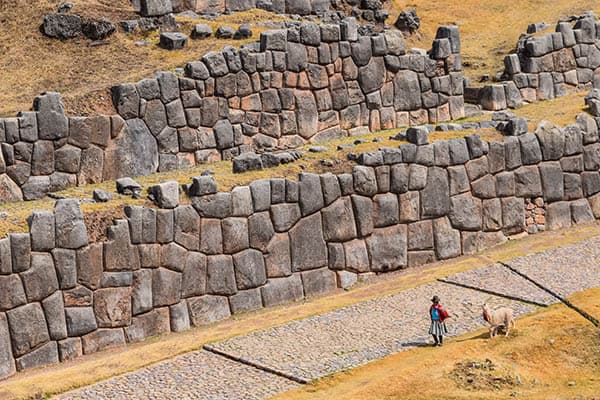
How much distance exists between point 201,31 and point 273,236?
28.1ft

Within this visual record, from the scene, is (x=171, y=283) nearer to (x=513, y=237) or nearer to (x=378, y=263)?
(x=378, y=263)

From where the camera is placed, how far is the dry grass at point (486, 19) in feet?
140

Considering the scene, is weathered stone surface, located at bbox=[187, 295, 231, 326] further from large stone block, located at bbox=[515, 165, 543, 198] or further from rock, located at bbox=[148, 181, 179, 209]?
large stone block, located at bbox=[515, 165, 543, 198]

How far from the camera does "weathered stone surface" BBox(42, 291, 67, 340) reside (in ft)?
79.2

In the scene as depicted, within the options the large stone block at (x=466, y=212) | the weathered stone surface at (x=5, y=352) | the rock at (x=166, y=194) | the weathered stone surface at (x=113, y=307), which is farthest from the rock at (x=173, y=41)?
the weathered stone surface at (x=5, y=352)

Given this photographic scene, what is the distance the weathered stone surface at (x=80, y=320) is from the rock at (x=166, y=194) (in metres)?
2.69

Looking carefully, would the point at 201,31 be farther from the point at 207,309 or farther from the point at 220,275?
the point at 207,309

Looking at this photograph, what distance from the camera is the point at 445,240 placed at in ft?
101

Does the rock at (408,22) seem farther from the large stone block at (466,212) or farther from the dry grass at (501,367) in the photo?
the dry grass at (501,367)

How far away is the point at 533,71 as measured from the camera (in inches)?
1539

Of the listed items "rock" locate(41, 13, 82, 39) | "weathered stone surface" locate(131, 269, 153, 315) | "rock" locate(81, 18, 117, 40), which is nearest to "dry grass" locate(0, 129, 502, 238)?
"weathered stone surface" locate(131, 269, 153, 315)

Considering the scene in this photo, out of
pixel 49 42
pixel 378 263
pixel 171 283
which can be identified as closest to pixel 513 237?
pixel 378 263

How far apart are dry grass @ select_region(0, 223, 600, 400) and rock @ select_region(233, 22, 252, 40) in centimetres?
838

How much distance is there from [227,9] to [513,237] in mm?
11245
